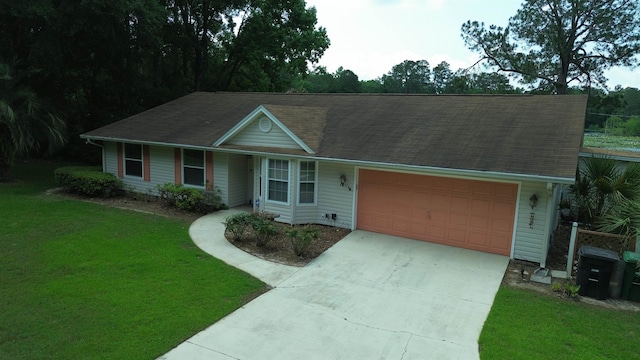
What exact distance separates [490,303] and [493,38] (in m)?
27.7

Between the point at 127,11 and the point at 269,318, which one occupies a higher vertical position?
the point at 127,11

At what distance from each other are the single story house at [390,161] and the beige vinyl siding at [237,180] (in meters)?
0.05

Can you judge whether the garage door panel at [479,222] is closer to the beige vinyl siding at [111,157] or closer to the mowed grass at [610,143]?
the beige vinyl siding at [111,157]

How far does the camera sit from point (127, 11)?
56.8 ft

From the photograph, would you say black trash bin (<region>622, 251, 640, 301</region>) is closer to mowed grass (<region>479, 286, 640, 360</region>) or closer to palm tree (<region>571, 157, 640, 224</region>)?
mowed grass (<region>479, 286, 640, 360</region>)

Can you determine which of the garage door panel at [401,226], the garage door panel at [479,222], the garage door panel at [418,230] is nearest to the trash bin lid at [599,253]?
the garage door panel at [479,222]

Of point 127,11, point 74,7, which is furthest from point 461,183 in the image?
point 74,7

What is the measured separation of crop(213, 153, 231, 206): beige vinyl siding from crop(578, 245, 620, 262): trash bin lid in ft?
34.8

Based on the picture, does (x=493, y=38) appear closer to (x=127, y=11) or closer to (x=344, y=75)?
(x=127, y=11)

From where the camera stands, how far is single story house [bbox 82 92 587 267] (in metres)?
10.3

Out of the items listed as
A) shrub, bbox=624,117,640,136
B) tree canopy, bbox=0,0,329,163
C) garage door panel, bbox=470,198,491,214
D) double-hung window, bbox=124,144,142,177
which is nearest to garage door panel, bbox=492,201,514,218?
garage door panel, bbox=470,198,491,214

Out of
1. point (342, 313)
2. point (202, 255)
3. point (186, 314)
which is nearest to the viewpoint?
point (186, 314)

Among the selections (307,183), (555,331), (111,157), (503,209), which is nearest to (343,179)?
(307,183)

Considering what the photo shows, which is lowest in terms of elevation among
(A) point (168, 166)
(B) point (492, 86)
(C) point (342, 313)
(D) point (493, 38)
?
(C) point (342, 313)
